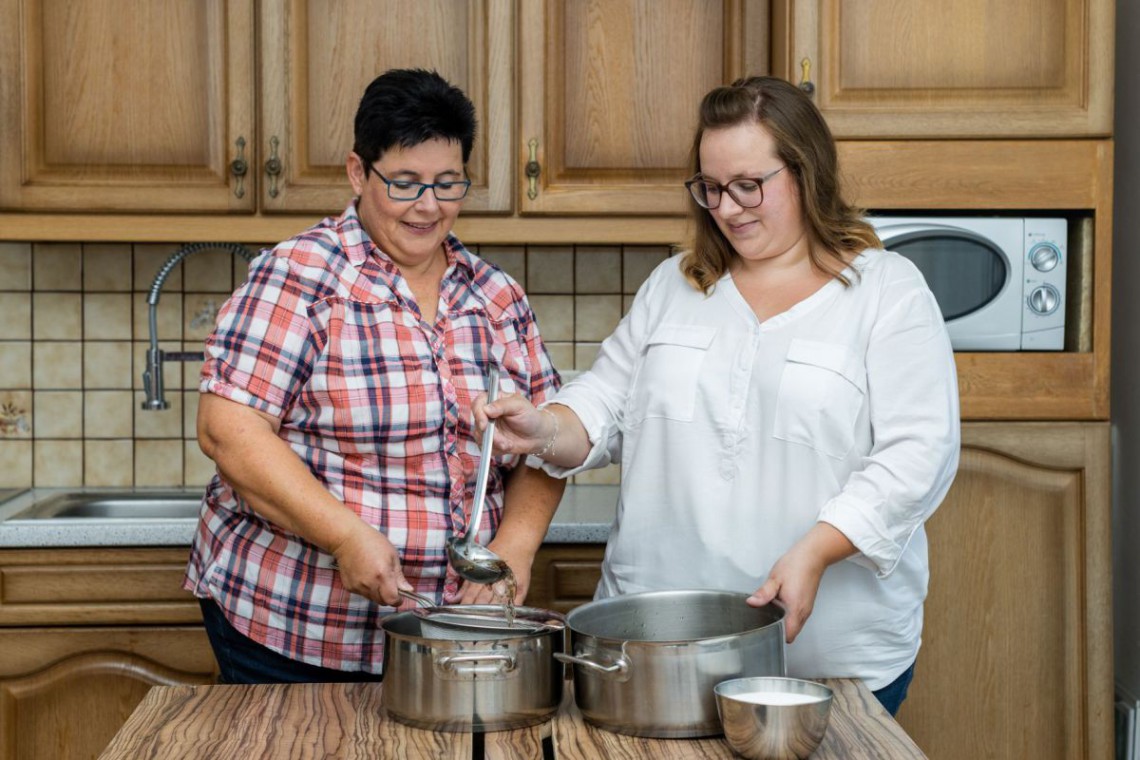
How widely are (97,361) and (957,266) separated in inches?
69.7

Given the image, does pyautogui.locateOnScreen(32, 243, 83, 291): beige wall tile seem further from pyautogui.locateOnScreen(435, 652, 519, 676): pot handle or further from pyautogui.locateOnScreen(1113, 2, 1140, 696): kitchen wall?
pyautogui.locateOnScreen(1113, 2, 1140, 696): kitchen wall

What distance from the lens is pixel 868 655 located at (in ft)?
4.99

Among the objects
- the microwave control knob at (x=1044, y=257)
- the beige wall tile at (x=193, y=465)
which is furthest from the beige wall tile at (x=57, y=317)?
the microwave control knob at (x=1044, y=257)

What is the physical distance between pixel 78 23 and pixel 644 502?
151 cm

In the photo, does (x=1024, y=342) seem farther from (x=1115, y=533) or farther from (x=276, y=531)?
(x=276, y=531)

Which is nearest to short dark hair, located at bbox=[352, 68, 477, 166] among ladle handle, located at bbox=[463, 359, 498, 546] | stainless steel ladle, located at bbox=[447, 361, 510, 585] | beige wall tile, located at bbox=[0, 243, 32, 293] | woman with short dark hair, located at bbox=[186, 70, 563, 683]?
woman with short dark hair, located at bbox=[186, 70, 563, 683]

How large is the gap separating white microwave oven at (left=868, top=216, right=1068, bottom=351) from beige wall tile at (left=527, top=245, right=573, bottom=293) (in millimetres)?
740

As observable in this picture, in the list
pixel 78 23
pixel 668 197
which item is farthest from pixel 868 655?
pixel 78 23

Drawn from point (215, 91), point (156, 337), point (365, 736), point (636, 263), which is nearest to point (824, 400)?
point (365, 736)

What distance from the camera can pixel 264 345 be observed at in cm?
150

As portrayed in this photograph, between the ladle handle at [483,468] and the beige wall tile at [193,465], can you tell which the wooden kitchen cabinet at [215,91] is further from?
the ladle handle at [483,468]

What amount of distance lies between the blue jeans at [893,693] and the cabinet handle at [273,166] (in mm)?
1443

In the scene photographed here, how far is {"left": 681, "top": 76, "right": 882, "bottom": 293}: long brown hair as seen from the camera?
151 centimetres

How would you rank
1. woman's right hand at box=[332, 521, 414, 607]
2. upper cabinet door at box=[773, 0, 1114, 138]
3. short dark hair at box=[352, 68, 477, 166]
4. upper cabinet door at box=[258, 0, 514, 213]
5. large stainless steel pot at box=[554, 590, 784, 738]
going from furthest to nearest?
upper cabinet door at box=[258, 0, 514, 213] < upper cabinet door at box=[773, 0, 1114, 138] < short dark hair at box=[352, 68, 477, 166] < woman's right hand at box=[332, 521, 414, 607] < large stainless steel pot at box=[554, 590, 784, 738]
